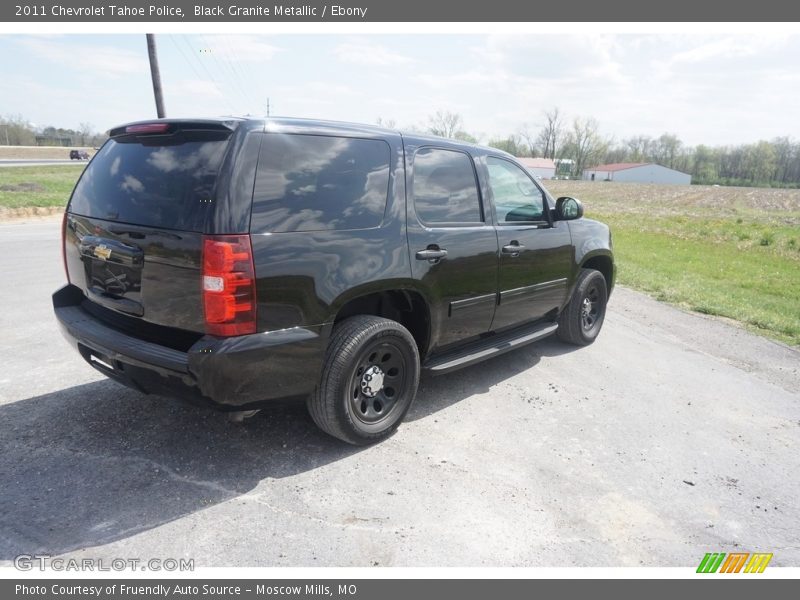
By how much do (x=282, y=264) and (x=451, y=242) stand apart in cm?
137

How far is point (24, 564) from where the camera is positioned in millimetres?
2322

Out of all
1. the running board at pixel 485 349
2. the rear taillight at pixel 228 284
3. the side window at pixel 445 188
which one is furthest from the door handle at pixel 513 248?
the rear taillight at pixel 228 284

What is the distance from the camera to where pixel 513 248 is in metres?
4.26

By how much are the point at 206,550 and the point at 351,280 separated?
1544 mm

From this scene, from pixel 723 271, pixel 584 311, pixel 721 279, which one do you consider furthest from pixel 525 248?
pixel 723 271

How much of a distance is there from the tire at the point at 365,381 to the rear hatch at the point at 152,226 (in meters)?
0.79

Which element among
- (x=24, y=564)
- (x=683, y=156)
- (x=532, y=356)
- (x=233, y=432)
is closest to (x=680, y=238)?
(x=532, y=356)

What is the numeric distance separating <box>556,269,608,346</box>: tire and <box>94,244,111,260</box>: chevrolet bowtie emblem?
13.4 feet

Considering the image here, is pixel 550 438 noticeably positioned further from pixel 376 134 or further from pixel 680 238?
pixel 680 238

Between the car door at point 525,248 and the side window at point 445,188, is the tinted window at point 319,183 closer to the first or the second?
the side window at point 445,188

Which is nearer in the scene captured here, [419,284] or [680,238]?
[419,284]

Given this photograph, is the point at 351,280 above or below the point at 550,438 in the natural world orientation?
above

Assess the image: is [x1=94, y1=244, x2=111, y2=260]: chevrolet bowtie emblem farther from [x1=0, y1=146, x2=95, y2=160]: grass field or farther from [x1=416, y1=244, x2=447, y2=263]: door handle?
[x1=0, y1=146, x2=95, y2=160]: grass field

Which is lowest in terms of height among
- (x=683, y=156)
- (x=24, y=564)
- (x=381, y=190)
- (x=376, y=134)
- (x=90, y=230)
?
(x=24, y=564)
